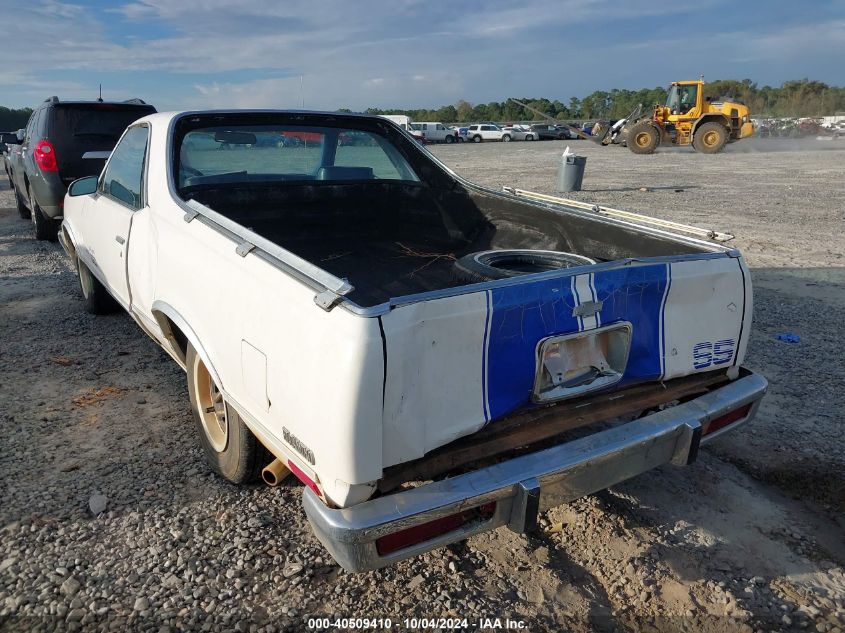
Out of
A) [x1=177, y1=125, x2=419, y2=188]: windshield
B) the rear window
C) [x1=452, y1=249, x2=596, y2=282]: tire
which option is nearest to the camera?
[x1=452, y1=249, x2=596, y2=282]: tire

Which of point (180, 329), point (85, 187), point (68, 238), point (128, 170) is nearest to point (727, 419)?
point (180, 329)

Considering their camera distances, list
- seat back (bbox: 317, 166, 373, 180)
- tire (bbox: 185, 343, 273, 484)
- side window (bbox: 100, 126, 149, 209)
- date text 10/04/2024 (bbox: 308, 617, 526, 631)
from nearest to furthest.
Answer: date text 10/04/2024 (bbox: 308, 617, 526, 631) < tire (bbox: 185, 343, 273, 484) < side window (bbox: 100, 126, 149, 209) < seat back (bbox: 317, 166, 373, 180)

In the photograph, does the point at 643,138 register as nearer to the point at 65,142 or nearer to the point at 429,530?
the point at 65,142

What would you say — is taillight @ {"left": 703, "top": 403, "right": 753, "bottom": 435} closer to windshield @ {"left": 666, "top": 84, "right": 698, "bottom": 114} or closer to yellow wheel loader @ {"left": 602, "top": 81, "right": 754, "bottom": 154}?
yellow wheel loader @ {"left": 602, "top": 81, "right": 754, "bottom": 154}

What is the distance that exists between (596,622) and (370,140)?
3.33 meters

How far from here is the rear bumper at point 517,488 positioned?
1.87 meters

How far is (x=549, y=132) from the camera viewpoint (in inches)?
1802

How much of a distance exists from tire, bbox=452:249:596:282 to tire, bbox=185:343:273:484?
4.08ft

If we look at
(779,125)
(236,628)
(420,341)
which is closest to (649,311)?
(420,341)

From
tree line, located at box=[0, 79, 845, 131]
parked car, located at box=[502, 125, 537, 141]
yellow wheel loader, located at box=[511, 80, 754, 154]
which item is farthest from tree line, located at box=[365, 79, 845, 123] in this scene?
yellow wheel loader, located at box=[511, 80, 754, 154]

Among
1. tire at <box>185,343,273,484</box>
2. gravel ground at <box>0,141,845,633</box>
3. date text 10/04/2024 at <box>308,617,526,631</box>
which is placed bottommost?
date text 10/04/2024 at <box>308,617,526,631</box>

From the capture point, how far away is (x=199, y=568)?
245 cm

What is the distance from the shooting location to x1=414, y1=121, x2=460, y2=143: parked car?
4353 centimetres

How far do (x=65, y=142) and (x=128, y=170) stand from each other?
4579mm
